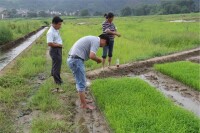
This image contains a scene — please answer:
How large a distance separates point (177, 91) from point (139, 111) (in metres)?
2.41

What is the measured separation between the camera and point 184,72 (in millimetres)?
8211

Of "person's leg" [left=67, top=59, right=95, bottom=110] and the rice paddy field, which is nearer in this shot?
the rice paddy field

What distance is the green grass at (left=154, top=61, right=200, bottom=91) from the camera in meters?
7.36

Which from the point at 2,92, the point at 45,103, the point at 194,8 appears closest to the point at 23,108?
the point at 45,103

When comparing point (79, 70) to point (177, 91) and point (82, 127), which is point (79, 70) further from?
point (177, 91)

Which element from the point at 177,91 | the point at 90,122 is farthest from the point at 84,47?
the point at 177,91

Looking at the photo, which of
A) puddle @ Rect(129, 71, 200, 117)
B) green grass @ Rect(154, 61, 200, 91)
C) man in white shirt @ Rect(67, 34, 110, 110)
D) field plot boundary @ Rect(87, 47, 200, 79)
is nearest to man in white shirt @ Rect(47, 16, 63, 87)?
man in white shirt @ Rect(67, 34, 110, 110)

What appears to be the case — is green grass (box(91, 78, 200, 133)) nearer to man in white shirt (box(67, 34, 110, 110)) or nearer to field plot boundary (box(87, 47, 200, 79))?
man in white shirt (box(67, 34, 110, 110))

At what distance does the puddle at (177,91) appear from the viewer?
620cm

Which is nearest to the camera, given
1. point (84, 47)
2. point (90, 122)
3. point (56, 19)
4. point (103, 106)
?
point (90, 122)

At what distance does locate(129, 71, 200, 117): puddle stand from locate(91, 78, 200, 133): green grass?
2.07 feet

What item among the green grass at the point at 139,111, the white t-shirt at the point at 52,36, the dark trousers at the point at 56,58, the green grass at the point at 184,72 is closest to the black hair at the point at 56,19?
the white t-shirt at the point at 52,36

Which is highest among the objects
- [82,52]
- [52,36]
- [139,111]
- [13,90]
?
[52,36]

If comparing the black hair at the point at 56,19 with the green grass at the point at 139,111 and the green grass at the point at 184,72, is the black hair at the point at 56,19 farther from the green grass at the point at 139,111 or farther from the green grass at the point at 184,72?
the green grass at the point at 184,72
